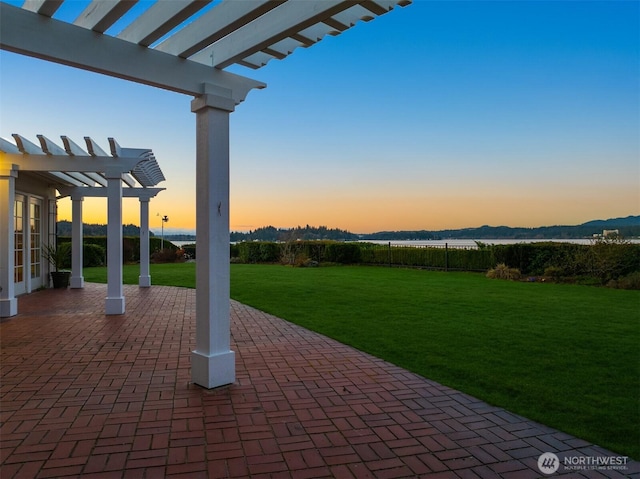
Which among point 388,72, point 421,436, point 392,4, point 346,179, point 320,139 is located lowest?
point 421,436

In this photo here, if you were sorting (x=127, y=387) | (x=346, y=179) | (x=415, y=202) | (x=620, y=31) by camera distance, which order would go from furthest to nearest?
1. (x=415, y=202)
2. (x=346, y=179)
3. (x=620, y=31)
4. (x=127, y=387)

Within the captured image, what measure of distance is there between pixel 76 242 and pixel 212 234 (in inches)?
395

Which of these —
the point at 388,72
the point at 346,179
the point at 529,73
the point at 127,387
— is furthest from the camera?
the point at 346,179

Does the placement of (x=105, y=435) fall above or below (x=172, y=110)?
below

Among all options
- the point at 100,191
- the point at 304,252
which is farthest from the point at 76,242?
the point at 304,252

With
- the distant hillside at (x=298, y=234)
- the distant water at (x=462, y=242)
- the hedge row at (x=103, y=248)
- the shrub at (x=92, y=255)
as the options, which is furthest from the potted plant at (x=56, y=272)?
the distant water at (x=462, y=242)

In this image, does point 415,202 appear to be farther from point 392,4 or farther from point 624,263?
point 392,4

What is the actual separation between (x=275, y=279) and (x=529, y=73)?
9723mm

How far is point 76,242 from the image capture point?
12.0 m

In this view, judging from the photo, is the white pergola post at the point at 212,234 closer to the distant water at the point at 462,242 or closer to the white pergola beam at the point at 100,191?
the white pergola beam at the point at 100,191

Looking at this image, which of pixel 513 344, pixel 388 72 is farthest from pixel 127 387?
pixel 388 72

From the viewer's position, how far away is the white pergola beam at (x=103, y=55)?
2.94 meters

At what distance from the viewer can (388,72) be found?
41.4 ft

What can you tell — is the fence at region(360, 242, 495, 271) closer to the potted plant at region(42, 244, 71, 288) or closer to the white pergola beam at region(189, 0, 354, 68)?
the potted plant at region(42, 244, 71, 288)
